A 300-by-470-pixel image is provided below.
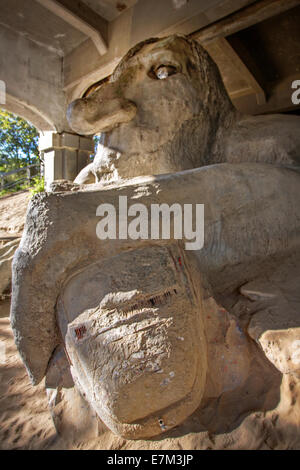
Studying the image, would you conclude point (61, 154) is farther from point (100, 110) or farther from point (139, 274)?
point (139, 274)

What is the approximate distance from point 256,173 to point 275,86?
10.8ft

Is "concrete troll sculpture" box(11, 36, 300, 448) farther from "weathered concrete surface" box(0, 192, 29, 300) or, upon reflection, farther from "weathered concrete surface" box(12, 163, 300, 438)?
"weathered concrete surface" box(0, 192, 29, 300)

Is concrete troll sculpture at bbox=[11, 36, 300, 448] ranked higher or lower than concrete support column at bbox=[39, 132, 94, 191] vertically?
lower

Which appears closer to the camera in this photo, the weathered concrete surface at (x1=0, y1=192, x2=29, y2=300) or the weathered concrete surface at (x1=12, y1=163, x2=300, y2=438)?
the weathered concrete surface at (x1=12, y1=163, x2=300, y2=438)

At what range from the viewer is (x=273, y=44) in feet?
12.3

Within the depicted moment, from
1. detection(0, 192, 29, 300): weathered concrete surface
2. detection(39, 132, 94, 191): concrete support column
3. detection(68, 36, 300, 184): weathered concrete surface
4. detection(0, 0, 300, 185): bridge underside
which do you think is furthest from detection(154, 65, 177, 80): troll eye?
detection(39, 132, 94, 191): concrete support column

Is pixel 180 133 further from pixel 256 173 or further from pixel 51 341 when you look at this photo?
pixel 51 341

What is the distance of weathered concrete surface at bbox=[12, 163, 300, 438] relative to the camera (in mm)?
1017

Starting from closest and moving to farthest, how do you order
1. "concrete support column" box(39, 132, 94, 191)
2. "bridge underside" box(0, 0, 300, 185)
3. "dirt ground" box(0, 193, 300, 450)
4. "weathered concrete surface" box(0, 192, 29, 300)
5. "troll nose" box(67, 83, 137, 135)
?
"dirt ground" box(0, 193, 300, 450) → "troll nose" box(67, 83, 137, 135) → "bridge underside" box(0, 0, 300, 185) → "weathered concrete surface" box(0, 192, 29, 300) → "concrete support column" box(39, 132, 94, 191)

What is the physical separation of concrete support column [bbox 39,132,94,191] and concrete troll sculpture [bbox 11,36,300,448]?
12.8 ft

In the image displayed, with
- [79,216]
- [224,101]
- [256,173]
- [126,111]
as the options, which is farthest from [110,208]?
[224,101]

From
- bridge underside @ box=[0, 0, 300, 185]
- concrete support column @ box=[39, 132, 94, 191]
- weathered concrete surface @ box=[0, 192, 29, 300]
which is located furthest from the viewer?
concrete support column @ box=[39, 132, 94, 191]

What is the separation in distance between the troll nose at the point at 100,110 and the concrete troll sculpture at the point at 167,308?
87cm

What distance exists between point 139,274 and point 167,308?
0.56 feet
